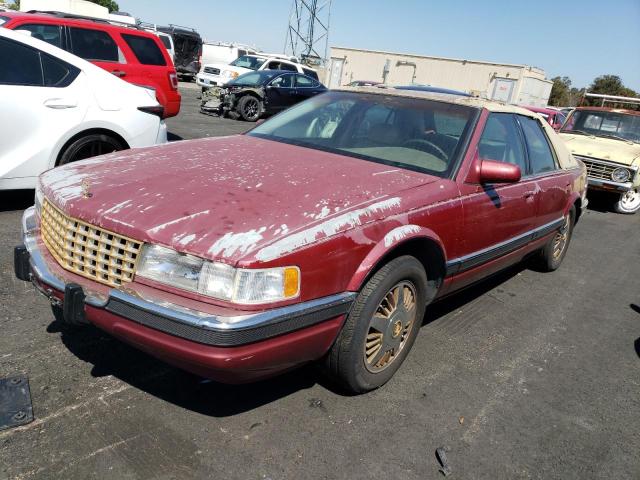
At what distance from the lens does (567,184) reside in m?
4.87

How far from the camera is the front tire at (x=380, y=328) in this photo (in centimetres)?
263

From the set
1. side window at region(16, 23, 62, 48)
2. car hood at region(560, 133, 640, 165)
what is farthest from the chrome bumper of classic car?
car hood at region(560, 133, 640, 165)

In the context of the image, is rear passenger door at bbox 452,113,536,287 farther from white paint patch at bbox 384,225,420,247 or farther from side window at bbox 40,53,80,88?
side window at bbox 40,53,80,88

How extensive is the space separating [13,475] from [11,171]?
3.22 m

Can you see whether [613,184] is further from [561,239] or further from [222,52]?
[222,52]

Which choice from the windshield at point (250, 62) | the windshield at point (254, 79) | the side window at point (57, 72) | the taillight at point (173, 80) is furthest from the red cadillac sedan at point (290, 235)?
the windshield at point (250, 62)

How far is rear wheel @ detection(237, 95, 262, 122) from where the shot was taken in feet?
49.1

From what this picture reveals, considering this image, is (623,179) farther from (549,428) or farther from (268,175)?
(268,175)

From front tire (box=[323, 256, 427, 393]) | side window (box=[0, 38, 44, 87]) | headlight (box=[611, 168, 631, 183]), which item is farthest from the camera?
headlight (box=[611, 168, 631, 183])

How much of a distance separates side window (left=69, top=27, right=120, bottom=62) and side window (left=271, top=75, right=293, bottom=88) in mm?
7234

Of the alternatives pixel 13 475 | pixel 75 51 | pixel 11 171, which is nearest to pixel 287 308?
pixel 13 475

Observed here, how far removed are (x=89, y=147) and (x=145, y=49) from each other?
4543mm

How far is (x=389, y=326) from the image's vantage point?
2916 millimetres

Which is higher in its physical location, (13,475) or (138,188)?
(138,188)
